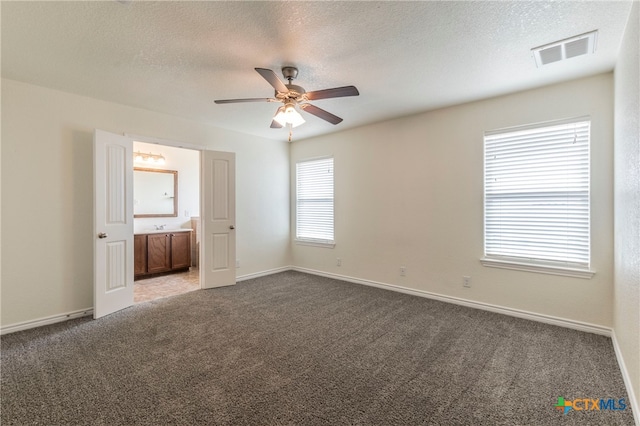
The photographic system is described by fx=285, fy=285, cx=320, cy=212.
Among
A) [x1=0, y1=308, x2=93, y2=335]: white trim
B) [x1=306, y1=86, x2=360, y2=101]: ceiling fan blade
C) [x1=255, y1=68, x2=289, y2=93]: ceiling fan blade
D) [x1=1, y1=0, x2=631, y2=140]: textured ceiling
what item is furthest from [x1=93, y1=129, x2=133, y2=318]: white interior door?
[x1=306, y1=86, x2=360, y2=101]: ceiling fan blade

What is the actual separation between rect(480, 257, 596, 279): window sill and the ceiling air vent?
2060 millimetres

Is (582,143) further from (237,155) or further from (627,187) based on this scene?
(237,155)

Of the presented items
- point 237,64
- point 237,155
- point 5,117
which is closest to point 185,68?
point 237,64

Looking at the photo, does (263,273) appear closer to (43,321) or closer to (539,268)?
(43,321)

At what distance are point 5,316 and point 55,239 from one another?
0.86 m

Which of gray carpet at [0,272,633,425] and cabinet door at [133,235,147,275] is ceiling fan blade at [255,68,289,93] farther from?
cabinet door at [133,235,147,275]

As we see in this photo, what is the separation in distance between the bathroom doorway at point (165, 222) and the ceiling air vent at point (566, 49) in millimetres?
5021

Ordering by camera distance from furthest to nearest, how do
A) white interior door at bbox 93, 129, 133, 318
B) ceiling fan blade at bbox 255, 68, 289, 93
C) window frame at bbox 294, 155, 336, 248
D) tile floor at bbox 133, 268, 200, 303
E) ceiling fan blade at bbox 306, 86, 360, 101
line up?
window frame at bbox 294, 155, 336, 248, tile floor at bbox 133, 268, 200, 303, white interior door at bbox 93, 129, 133, 318, ceiling fan blade at bbox 306, 86, 360, 101, ceiling fan blade at bbox 255, 68, 289, 93

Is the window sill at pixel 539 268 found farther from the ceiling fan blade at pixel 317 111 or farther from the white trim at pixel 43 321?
the white trim at pixel 43 321

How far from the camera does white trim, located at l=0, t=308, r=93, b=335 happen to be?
116 inches

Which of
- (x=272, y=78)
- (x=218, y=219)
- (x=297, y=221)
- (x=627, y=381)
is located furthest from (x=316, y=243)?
(x=627, y=381)

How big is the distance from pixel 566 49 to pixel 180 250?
6.20 metres

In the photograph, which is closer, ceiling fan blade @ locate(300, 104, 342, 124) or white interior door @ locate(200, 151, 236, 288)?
ceiling fan blade @ locate(300, 104, 342, 124)

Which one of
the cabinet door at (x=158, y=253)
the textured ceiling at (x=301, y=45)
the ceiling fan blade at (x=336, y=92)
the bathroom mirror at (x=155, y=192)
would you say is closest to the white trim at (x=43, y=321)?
the cabinet door at (x=158, y=253)
